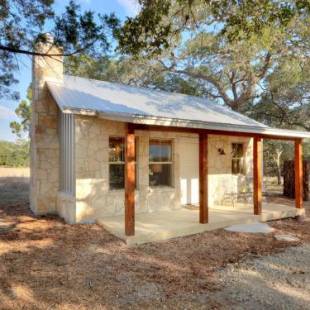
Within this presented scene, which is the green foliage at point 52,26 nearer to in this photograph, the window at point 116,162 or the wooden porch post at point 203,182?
the wooden porch post at point 203,182

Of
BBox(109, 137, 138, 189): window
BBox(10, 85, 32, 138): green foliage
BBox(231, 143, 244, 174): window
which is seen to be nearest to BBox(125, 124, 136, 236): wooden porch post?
BBox(109, 137, 138, 189): window

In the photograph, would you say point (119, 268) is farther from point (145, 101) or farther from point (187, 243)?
point (145, 101)

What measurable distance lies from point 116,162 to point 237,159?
486 centimetres

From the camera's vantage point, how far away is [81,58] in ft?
16.1

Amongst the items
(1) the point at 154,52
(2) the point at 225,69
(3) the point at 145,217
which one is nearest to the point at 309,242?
(3) the point at 145,217

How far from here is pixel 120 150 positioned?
7.98 meters

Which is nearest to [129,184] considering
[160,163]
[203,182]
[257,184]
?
[203,182]

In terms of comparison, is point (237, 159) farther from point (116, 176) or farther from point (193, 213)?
point (116, 176)

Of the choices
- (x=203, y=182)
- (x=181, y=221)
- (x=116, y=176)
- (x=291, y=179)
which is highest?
(x=116, y=176)

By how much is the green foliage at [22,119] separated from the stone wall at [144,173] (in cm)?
1998

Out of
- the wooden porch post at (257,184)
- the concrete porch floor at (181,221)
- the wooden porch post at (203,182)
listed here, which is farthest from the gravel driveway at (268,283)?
the wooden porch post at (257,184)

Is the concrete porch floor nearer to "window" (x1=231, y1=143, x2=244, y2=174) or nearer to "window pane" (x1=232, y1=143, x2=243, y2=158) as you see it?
"window" (x1=231, y1=143, x2=244, y2=174)

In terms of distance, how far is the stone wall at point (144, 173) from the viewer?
7.23 meters

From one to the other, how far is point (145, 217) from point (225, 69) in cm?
1040
